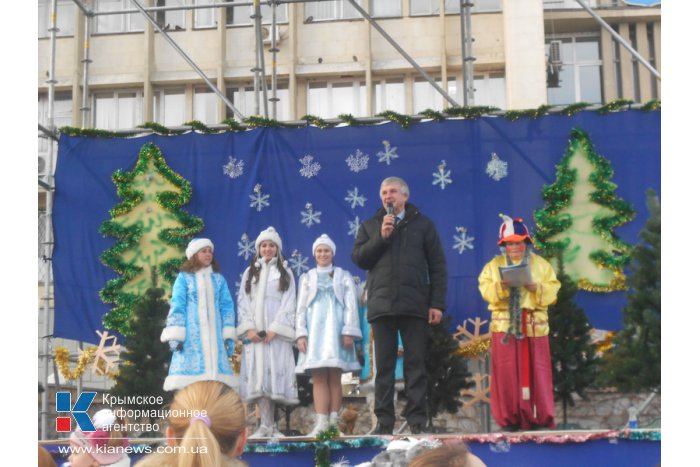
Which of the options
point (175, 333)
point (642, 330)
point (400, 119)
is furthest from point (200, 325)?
point (642, 330)

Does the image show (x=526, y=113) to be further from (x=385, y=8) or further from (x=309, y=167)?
(x=385, y=8)

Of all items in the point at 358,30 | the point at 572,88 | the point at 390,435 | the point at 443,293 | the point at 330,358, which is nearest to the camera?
the point at 390,435

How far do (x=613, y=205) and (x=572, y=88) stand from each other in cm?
414

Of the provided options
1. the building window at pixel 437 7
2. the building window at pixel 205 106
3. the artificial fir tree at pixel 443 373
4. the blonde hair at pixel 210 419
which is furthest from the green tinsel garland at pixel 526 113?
the building window at pixel 205 106

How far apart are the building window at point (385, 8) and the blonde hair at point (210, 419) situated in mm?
11328

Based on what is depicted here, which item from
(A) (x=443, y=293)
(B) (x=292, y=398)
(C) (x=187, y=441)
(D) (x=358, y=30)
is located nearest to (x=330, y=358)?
(B) (x=292, y=398)

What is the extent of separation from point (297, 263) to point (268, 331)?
0.91m

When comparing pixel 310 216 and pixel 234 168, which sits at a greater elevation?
pixel 234 168

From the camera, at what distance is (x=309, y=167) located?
9.00 metres

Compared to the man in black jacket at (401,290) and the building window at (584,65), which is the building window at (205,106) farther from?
the man in black jacket at (401,290)

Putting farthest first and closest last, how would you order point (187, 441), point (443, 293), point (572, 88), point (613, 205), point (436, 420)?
point (572, 88) < point (436, 420) < point (613, 205) < point (443, 293) < point (187, 441)

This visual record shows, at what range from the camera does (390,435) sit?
260 inches

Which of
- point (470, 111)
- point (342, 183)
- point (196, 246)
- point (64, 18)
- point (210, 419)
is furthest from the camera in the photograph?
point (64, 18)

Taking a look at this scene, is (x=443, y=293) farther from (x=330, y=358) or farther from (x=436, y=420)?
(x=436, y=420)
